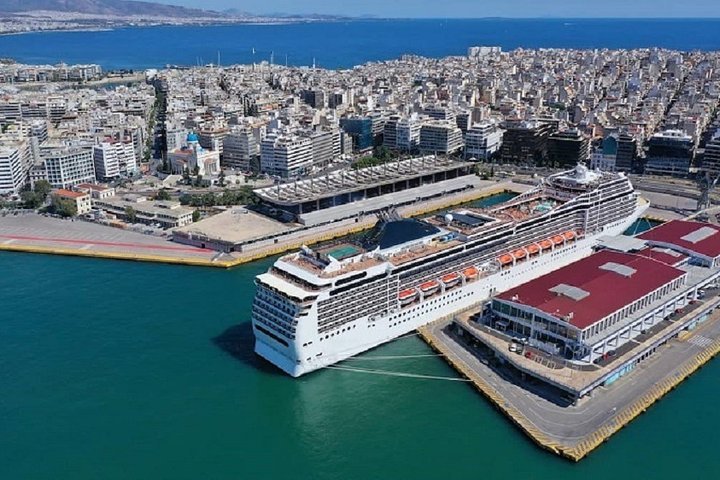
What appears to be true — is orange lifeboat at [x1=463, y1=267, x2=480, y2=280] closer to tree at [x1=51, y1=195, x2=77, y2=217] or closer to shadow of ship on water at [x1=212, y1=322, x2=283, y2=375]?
shadow of ship on water at [x1=212, y1=322, x2=283, y2=375]

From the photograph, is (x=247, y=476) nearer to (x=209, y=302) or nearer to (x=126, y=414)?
(x=126, y=414)

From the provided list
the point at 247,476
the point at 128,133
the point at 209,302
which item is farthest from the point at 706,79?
the point at 247,476

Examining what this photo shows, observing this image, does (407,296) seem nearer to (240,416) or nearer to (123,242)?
(240,416)

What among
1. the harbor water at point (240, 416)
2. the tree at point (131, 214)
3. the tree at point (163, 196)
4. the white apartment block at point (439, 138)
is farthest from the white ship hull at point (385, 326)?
the white apartment block at point (439, 138)

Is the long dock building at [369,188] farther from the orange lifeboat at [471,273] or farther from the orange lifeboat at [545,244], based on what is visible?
the orange lifeboat at [471,273]

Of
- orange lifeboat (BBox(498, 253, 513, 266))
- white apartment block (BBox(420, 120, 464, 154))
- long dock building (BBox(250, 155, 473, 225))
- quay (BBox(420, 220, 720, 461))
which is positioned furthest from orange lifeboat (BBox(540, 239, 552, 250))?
white apartment block (BBox(420, 120, 464, 154))

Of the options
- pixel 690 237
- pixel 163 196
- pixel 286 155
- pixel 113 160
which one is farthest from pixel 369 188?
pixel 113 160
